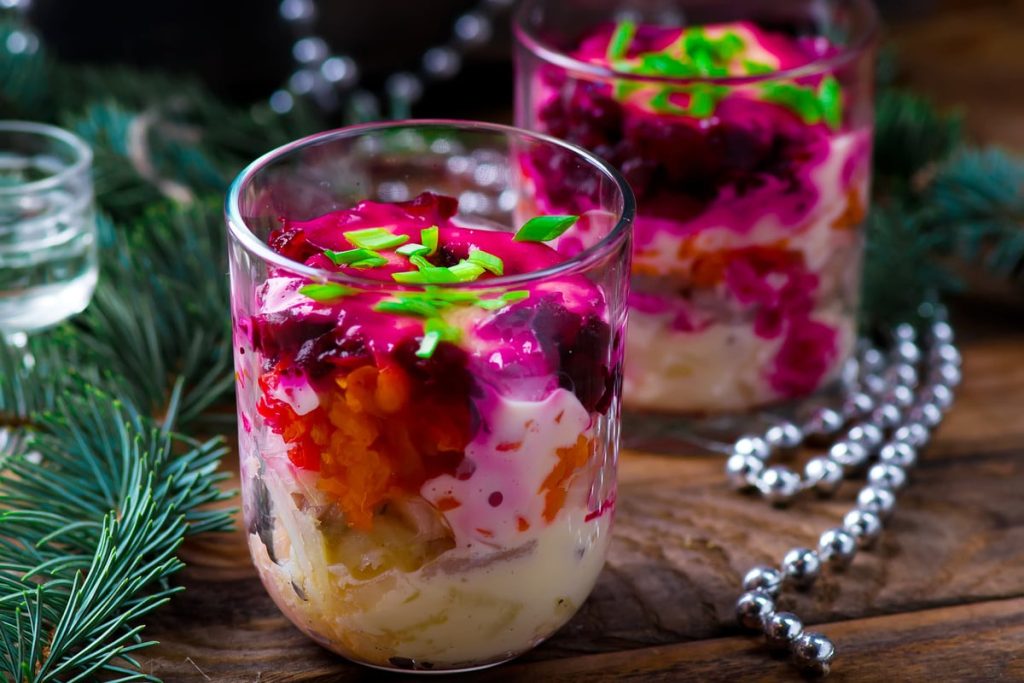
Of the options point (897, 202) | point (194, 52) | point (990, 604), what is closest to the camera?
point (990, 604)

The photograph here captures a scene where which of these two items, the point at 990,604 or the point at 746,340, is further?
the point at 746,340

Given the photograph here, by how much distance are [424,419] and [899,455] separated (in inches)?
18.5

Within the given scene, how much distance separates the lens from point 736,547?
0.94 m

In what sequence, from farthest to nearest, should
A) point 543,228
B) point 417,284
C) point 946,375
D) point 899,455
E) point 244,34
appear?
point 244,34
point 946,375
point 899,455
point 543,228
point 417,284

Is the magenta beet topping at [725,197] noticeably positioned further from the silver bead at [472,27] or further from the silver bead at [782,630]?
the silver bead at [472,27]

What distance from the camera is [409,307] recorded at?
681mm

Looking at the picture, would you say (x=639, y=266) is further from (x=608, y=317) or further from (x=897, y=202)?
(x=897, y=202)

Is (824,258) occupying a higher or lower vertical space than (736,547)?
higher

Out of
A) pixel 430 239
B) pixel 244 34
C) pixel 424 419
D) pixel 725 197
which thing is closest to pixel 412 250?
pixel 430 239

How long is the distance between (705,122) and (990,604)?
0.38 meters

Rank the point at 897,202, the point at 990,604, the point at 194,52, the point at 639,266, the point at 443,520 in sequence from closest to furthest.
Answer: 1. the point at 443,520
2. the point at 990,604
3. the point at 639,266
4. the point at 897,202
5. the point at 194,52

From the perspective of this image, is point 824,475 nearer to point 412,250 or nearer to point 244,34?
point 412,250

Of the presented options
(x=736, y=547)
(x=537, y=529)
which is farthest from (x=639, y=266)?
(x=537, y=529)

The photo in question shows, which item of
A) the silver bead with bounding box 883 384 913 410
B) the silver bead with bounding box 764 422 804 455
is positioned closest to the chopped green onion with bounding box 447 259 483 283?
the silver bead with bounding box 764 422 804 455
